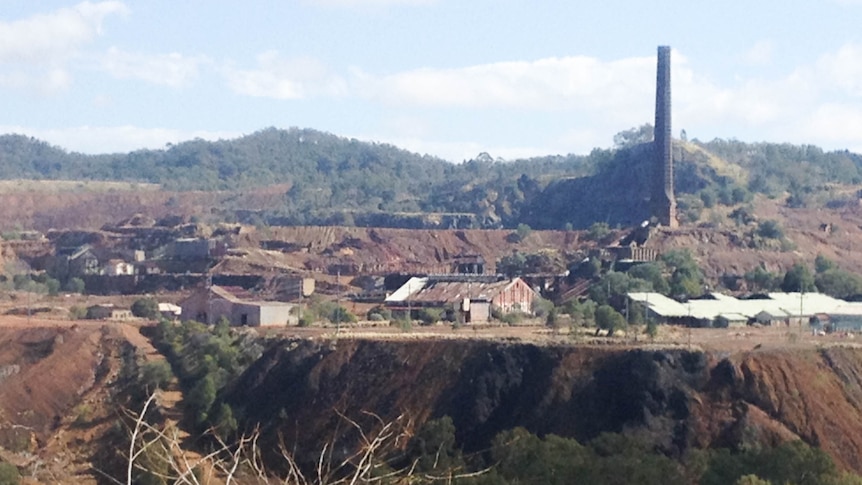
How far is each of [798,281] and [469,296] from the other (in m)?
16.7

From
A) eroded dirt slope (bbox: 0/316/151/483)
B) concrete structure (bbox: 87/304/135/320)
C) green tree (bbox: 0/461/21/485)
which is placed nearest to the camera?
green tree (bbox: 0/461/21/485)

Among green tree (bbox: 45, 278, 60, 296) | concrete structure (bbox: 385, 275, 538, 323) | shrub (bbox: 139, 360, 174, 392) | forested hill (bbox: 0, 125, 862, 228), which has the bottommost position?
shrub (bbox: 139, 360, 174, 392)

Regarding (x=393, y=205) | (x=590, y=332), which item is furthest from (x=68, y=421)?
(x=393, y=205)

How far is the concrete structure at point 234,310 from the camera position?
7738 cm

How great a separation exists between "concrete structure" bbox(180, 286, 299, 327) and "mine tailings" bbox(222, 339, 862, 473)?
15324 millimetres

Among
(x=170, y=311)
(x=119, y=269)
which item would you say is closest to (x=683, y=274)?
(x=170, y=311)

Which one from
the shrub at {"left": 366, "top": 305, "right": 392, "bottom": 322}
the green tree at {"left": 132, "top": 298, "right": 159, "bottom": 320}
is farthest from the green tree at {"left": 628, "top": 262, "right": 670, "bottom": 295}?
the green tree at {"left": 132, "top": 298, "right": 159, "bottom": 320}

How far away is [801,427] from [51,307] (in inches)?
1865

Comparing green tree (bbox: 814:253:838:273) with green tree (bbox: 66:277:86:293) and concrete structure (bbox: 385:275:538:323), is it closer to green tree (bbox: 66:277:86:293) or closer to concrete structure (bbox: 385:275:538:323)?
concrete structure (bbox: 385:275:538:323)

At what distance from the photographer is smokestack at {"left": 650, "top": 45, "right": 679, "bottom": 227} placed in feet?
363

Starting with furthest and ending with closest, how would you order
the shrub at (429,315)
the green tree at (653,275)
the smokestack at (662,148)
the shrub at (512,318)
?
the smokestack at (662,148)
the green tree at (653,275)
the shrub at (429,315)
the shrub at (512,318)

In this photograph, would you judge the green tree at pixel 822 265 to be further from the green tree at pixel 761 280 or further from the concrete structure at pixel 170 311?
the concrete structure at pixel 170 311

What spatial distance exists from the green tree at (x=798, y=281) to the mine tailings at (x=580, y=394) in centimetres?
2562

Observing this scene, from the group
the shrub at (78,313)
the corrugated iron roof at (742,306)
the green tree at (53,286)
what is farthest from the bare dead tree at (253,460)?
the green tree at (53,286)
